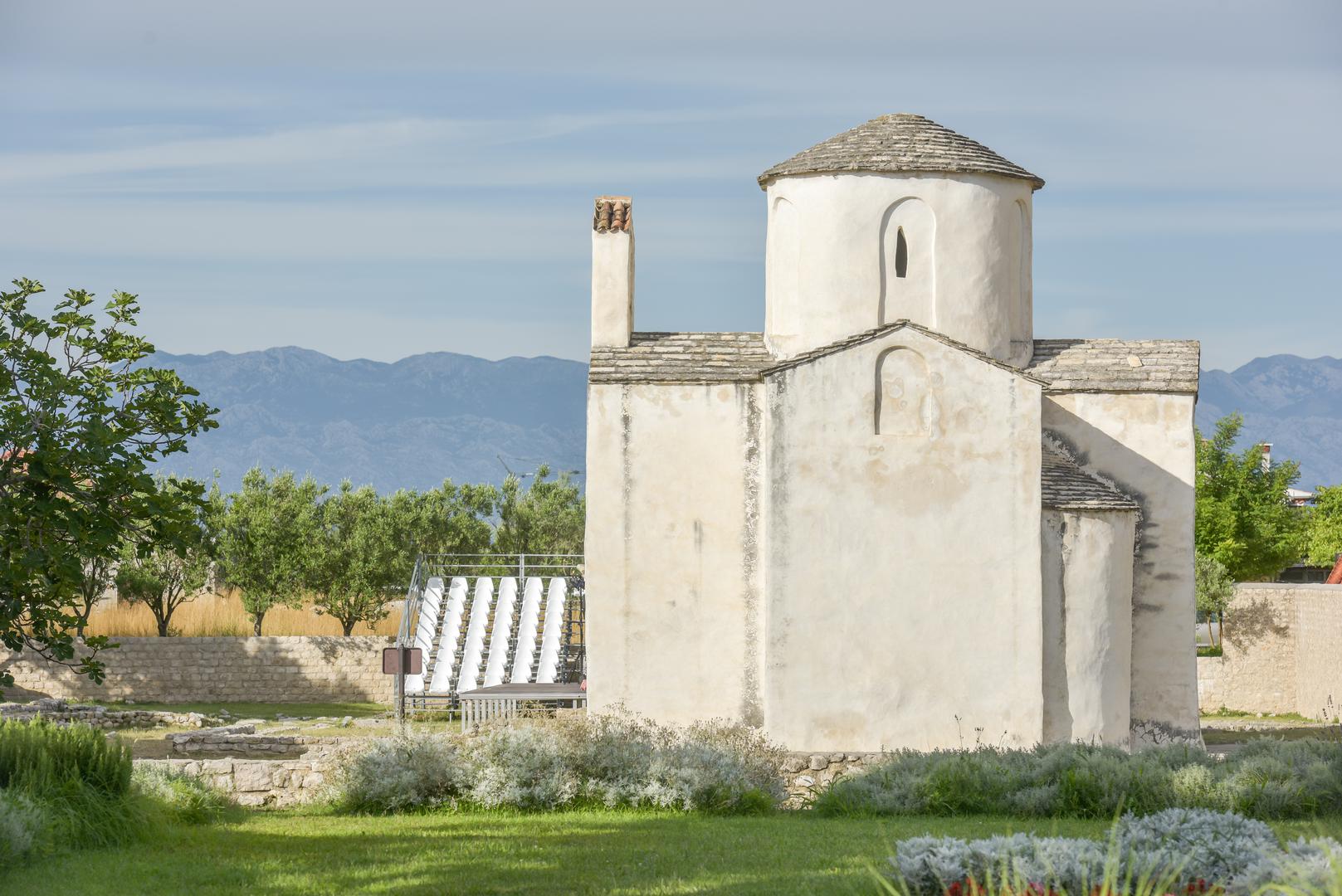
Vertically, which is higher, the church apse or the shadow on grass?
the church apse

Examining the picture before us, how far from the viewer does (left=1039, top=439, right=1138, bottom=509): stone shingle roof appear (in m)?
18.1

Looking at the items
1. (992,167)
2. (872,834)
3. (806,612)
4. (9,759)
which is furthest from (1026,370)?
(9,759)

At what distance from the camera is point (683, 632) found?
1867cm

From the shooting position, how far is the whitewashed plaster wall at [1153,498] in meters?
19.4

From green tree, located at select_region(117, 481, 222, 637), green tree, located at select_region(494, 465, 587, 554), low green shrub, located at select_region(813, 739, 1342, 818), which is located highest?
green tree, located at select_region(494, 465, 587, 554)

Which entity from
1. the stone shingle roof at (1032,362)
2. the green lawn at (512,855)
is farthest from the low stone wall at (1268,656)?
the green lawn at (512,855)

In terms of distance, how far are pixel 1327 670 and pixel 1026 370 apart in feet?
37.4

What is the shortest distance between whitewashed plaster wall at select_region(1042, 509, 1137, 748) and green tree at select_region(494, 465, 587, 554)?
23.1m

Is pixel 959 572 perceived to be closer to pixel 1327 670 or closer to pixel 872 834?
pixel 872 834

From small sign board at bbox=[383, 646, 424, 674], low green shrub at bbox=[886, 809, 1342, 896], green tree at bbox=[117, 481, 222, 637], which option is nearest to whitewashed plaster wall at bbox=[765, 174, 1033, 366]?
small sign board at bbox=[383, 646, 424, 674]

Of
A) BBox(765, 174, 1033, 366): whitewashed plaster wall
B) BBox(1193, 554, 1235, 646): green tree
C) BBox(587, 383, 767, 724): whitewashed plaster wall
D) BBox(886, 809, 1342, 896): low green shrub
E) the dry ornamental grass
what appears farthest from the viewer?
the dry ornamental grass

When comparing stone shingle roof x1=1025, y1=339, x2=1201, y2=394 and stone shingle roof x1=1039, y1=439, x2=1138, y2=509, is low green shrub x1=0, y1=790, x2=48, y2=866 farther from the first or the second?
stone shingle roof x1=1025, y1=339, x2=1201, y2=394

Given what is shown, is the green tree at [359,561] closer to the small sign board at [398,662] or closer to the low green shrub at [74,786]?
the small sign board at [398,662]

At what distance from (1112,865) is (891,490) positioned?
1064 cm
